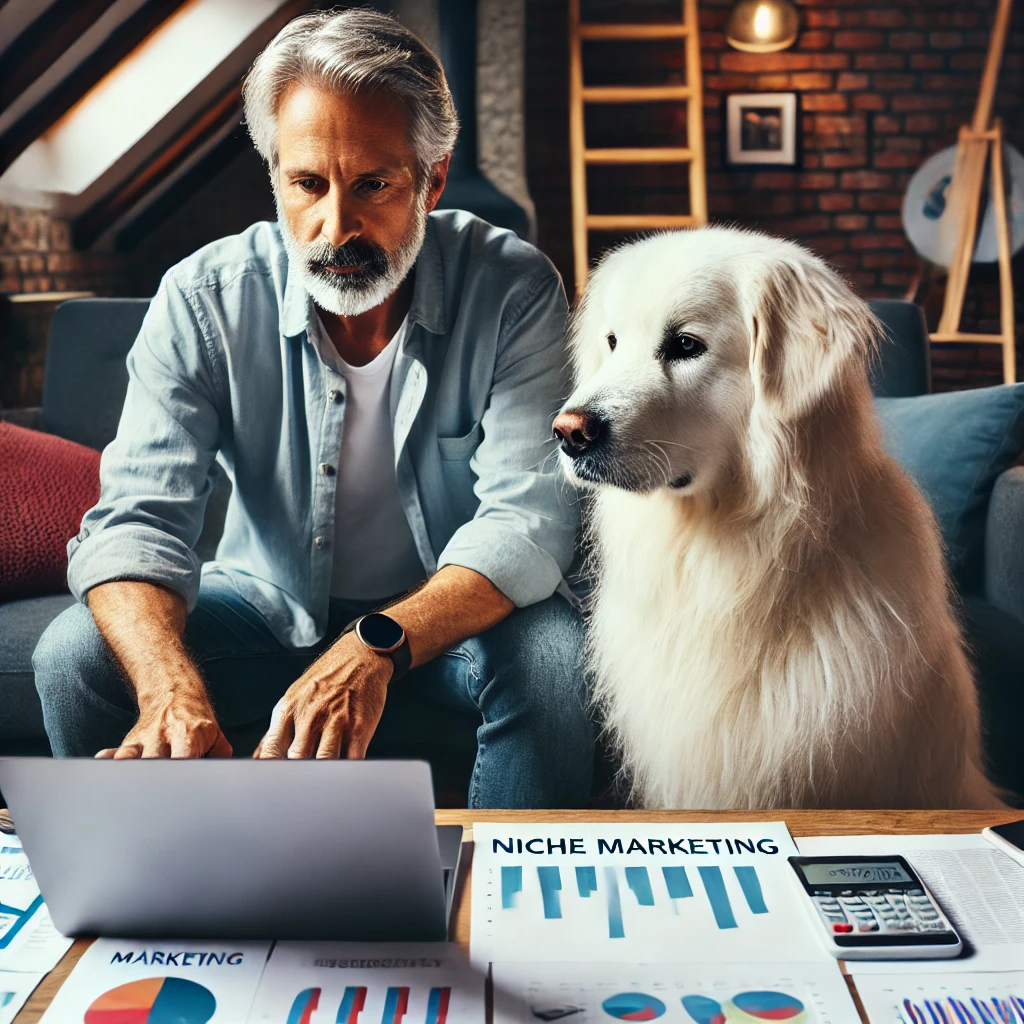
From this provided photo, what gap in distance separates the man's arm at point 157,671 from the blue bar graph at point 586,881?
1.17 feet

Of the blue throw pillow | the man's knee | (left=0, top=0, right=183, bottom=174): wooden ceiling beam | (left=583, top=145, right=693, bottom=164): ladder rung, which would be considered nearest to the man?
the man's knee

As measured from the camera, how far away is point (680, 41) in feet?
8.58

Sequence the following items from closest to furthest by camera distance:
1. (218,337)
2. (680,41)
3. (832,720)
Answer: (832,720) < (218,337) < (680,41)

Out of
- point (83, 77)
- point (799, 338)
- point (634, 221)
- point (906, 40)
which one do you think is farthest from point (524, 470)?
point (906, 40)

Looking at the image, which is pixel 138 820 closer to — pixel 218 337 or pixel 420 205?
pixel 218 337

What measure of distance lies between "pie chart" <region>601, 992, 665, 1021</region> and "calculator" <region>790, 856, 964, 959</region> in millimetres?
135

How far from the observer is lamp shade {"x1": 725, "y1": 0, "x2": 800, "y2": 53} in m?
2.56

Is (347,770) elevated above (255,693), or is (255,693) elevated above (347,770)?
(347,770)

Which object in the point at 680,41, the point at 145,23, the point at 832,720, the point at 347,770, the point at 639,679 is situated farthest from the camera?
the point at 680,41

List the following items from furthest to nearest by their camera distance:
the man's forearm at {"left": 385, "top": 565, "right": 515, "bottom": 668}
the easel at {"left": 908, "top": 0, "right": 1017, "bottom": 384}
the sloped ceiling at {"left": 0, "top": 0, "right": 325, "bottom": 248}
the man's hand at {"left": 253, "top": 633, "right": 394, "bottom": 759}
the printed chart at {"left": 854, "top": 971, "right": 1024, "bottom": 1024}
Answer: the easel at {"left": 908, "top": 0, "right": 1017, "bottom": 384} → the sloped ceiling at {"left": 0, "top": 0, "right": 325, "bottom": 248} → the man's forearm at {"left": 385, "top": 565, "right": 515, "bottom": 668} → the man's hand at {"left": 253, "top": 633, "right": 394, "bottom": 759} → the printed chart at {"left": 854, "top": 971, "right": 1024, "bottom": 1024}

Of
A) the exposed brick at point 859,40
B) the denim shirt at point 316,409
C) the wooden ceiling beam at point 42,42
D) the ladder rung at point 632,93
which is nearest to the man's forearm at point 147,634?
the denim shirt at point 316,409

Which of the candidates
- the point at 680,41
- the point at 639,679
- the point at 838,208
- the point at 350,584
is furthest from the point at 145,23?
the point at 639,679

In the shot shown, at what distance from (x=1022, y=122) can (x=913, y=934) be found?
2.73 metres

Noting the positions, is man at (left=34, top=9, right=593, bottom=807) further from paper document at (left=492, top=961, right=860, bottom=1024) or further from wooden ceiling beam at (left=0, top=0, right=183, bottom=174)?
wooden ceiling beam at (left=0, top=0, right=183, bottom=174)
